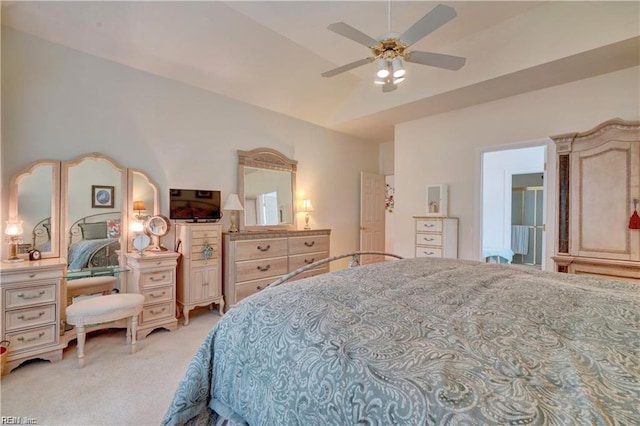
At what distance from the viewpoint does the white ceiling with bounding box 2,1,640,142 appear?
8.96 feet

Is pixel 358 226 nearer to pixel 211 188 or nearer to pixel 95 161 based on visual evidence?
pixel 211 188

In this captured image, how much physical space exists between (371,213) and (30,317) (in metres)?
5.19

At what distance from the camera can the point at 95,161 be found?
3051 millimetres

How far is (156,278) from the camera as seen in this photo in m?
3.08

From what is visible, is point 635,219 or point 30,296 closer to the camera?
point 30,296

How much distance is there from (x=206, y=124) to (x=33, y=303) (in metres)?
2.56

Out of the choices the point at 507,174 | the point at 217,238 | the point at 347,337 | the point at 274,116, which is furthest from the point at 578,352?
the point at 507,174

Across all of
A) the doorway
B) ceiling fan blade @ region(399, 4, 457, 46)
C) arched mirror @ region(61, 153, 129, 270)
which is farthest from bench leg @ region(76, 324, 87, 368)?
the doorway

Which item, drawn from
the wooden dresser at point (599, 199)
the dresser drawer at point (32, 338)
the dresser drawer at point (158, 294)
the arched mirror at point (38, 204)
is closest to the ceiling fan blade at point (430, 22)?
the wooden dresser at point (599, 199)

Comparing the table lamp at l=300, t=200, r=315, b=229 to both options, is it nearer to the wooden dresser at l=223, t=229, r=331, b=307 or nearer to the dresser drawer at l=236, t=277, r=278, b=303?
the wooden dresser at l=223, t=229, r=331, b=307

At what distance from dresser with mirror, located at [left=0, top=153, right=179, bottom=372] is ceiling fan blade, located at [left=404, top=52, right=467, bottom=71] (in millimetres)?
3031

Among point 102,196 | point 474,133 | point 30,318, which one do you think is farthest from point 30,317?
point 474,133

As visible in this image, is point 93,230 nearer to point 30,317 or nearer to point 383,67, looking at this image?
point 30,317

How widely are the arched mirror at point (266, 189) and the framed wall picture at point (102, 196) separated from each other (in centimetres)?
151
